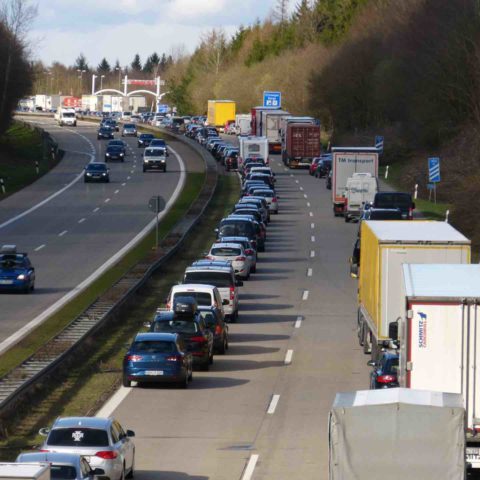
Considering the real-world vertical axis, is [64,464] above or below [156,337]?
above

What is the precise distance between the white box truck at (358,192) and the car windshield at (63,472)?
4929 centimetres

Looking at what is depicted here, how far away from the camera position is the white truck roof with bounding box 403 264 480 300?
820 inches

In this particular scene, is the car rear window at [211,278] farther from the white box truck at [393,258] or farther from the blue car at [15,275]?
the white box truck at [393,258]

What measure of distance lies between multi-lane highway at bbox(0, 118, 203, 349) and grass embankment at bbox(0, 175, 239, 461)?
2.38 metres

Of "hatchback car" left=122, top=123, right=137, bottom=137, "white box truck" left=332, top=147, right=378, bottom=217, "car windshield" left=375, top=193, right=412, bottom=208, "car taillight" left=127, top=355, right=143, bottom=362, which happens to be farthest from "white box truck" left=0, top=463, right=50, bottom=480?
"hatchback car" left=122, top=123, right=137, bottom=137

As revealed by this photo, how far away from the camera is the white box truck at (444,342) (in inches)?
798

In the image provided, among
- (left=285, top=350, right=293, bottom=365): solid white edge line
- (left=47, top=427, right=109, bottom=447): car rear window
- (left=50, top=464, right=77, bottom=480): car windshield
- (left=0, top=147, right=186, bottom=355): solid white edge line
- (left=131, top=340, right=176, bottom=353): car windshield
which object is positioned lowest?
(left=285, top=350, right=293, bottom=365): solid white edge line

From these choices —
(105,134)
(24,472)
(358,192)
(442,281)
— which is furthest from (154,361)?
(105,134)

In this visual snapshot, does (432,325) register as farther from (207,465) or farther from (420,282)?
(207,465)

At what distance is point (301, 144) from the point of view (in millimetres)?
100625

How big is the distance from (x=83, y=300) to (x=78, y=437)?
75.8 ft

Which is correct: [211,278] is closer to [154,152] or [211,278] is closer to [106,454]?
[106,454]

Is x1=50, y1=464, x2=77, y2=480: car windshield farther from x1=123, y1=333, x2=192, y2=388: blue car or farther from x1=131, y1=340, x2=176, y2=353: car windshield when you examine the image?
x1=131, y1=340, x2=176, y2=353: car windshield

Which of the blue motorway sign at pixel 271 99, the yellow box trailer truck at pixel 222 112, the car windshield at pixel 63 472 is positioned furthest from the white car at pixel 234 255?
the yellow box trailer truck at pixel 222 112
